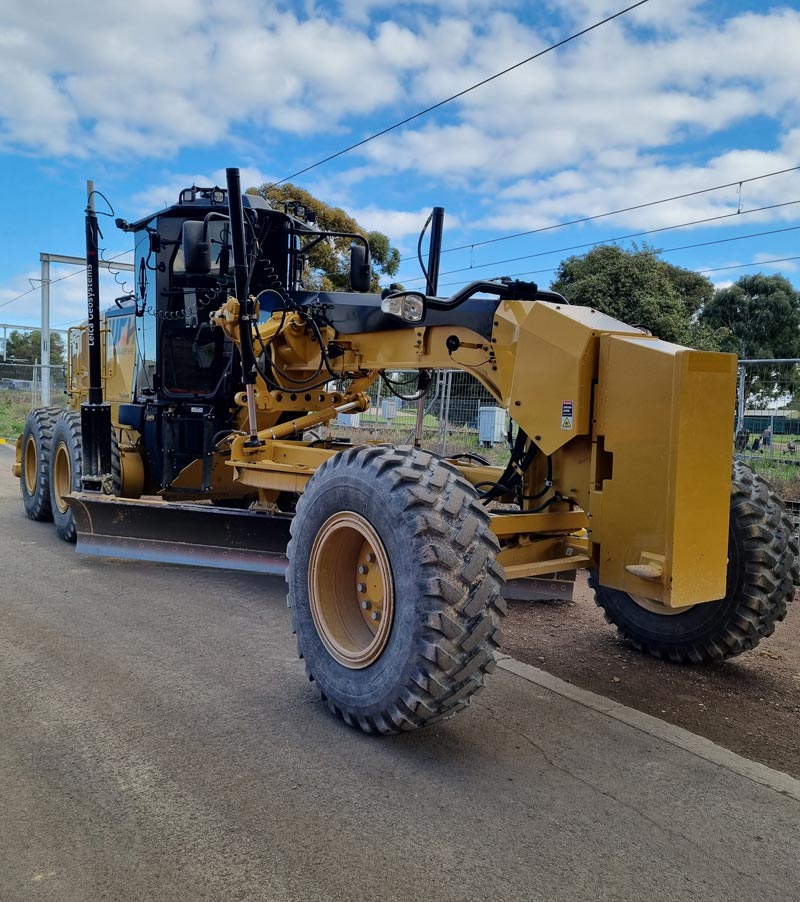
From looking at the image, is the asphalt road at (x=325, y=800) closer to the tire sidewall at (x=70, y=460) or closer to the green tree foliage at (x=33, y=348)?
the tire sidewall at (x=70, y=460)

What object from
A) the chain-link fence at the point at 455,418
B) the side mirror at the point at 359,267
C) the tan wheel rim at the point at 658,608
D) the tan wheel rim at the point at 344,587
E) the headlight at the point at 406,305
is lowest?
the tan wheel rim at the point at 658,608

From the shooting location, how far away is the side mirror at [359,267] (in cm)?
595

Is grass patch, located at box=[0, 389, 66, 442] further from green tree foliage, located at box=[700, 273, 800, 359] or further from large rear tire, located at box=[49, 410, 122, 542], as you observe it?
green tree foliage, located at box=[700, 273, 800, 359]

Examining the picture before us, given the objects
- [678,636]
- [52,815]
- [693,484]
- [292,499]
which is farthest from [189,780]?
[292,499]

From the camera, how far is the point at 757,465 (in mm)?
8961

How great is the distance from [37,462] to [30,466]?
0.71 meters

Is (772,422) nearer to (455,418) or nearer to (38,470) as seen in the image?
(455,418)

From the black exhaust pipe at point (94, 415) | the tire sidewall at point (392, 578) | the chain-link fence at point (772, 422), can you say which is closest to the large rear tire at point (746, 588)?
the tire sidewall at point (392, 578)

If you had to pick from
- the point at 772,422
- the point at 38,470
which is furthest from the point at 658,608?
the point at 38,470

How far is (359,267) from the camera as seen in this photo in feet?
19.5

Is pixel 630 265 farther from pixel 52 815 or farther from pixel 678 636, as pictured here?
pixel 52 815

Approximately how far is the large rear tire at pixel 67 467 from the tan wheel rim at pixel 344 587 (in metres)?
3.87

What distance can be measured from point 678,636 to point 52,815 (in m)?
3.52

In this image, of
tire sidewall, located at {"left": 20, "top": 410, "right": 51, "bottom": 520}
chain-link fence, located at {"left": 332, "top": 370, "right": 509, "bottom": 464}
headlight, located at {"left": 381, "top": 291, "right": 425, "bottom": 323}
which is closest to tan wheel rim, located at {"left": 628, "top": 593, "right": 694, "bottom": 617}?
headlight, located at {"left": 381, "top": 291, "right": 425, "bottom": 323}
